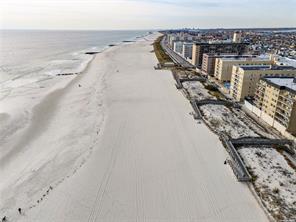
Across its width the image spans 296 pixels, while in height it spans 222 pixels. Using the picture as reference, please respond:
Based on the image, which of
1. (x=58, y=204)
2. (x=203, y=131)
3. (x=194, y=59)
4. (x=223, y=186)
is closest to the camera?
(x=58, y=204)

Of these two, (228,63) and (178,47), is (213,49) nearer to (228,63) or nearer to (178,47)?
(228,63)

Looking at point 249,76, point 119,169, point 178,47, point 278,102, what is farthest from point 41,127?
point 178,47

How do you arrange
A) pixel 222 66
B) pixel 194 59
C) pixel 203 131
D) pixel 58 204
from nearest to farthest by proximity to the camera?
pixel 58 204 < pixel 203 131 < pixel 222 66 < pixel 194 59

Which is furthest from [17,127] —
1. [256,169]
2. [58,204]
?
[256,169]

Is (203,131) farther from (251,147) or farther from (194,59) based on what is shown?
(194,59)

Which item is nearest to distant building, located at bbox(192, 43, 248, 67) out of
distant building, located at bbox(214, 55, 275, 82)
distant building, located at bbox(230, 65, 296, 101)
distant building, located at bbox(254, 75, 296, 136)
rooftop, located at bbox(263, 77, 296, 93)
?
distant building, located at bbox(214, 55, 275, 82)
